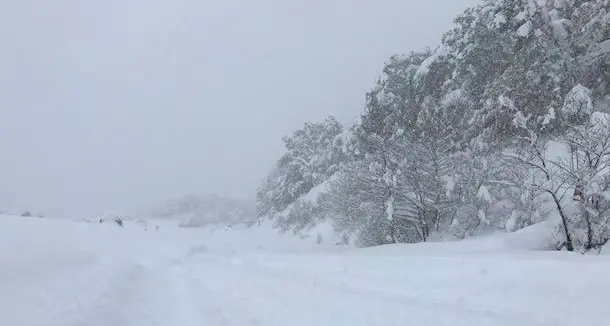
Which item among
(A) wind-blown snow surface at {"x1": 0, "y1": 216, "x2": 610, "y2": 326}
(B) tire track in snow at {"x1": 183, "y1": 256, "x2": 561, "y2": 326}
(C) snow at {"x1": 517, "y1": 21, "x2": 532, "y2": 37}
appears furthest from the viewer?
(C) snow at {"x1": 517, "y1": 21, "x2": 532, "y2": 37}

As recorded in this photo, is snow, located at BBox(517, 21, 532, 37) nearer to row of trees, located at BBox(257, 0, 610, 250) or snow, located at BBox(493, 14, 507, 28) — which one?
row of trees, located at BBox(257, 0, 610, 250)

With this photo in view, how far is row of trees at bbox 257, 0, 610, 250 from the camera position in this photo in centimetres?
1845

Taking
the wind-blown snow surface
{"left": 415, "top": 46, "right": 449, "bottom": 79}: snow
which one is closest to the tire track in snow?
the wind-blown snow surface

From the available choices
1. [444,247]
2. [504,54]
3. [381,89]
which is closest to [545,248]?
[444,247]

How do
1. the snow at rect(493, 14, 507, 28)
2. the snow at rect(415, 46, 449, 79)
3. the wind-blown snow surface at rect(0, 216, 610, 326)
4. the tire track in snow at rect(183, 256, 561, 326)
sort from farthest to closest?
1. the snow at rect(415, 46, 449, 79)
2. the snow at rect(493, 14, 507, 28)
3. the wind-blown snow surface at rect(0, 216, 610, 326)
4. the tire track in snow at rect(183, 256, 561, 326)

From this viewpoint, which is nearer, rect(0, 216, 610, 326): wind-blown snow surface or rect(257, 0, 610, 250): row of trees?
rect(0, 216, 610, 326): wind-blown snow surface

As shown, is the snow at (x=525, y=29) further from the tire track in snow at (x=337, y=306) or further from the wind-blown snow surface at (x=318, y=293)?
the tire track in snow at (x=337, y=306)

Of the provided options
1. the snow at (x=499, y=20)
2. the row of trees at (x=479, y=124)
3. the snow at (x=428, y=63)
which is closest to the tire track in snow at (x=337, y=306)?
the row of trees at (x=479, y=124)

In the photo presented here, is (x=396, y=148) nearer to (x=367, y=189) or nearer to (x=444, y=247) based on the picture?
(x=367, y=189)

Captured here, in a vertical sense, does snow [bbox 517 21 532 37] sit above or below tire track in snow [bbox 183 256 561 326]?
above

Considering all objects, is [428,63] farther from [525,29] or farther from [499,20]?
[525,29]

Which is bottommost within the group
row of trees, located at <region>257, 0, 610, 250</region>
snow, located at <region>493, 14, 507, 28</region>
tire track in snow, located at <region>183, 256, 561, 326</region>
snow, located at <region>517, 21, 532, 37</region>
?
tire track in snow, located at <region>183, 256, 561, 326</region>

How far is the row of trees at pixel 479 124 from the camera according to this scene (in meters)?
18.5

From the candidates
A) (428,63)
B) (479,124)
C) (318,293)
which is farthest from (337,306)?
(428,63)
